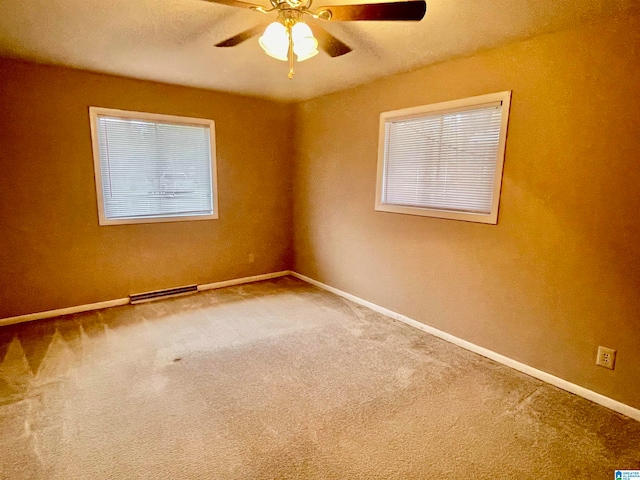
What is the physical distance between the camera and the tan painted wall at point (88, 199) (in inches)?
121

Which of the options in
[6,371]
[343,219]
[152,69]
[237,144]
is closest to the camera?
[6,371]

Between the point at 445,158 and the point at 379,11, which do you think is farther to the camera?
the point at 445,158

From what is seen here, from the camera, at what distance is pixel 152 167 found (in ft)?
12.4

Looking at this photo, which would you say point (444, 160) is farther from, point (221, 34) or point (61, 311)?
point (61, 311)

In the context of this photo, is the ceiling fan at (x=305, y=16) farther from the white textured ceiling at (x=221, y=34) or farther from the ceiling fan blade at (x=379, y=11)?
the white textured ceiling at (x=221, y=34)

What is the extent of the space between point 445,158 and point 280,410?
2.36 meters

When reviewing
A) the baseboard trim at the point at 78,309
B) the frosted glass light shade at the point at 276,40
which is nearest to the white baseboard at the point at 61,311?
the baseboard trim at the point at 78,309

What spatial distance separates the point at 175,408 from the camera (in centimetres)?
207

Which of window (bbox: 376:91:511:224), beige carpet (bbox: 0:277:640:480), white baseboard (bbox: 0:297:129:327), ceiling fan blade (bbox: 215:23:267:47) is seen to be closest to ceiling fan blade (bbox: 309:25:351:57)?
ceiling fan blade (bbox: 215:23:267:47)

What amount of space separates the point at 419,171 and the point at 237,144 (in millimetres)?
2351

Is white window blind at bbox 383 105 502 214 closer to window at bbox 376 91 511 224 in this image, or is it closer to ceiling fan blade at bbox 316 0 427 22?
window at bbox 376 91 511 224

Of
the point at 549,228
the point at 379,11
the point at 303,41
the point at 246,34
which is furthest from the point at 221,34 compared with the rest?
the point at 549,228

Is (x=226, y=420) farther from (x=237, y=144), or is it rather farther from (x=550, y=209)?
(x=237, y=144)

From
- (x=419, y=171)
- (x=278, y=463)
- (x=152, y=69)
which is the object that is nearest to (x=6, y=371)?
(x=278, y=463)
